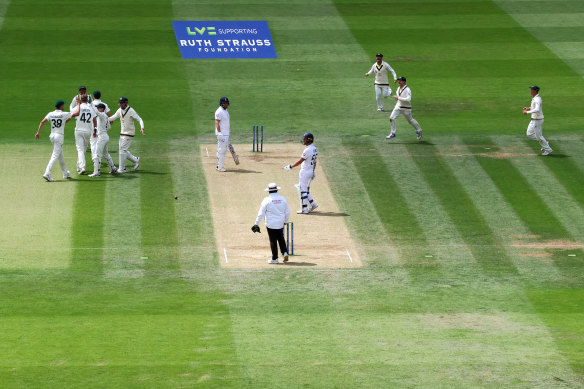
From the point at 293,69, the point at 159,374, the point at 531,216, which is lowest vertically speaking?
the point at 159,374

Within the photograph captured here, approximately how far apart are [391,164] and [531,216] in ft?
18.4

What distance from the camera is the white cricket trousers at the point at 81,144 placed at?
3038cm

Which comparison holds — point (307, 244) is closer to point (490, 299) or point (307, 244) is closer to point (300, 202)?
point (300, 202)

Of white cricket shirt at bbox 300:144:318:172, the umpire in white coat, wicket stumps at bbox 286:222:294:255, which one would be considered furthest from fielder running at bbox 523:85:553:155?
the umpire in white coat

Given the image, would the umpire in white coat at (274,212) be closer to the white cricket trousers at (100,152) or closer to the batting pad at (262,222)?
the batting pad at (262,222)

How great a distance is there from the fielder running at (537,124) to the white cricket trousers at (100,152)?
40.5 ft

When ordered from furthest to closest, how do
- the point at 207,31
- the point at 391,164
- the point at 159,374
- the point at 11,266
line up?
the point at 207,31 → the point at 391,164 → the point at 11,266 → the point at 159,374

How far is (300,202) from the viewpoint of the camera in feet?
93.9

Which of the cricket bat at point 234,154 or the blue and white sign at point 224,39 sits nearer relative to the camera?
the cricket bat at point 234,154

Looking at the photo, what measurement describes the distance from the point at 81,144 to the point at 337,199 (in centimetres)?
742

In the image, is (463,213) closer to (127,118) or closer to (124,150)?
(124,150)

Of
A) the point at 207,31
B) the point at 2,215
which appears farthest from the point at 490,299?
the point at 207,31

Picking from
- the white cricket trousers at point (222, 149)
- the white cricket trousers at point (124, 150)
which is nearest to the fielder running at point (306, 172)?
the white cricket trousers at point (222, 149)

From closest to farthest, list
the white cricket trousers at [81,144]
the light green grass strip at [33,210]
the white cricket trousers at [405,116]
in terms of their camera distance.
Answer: the light green grass strip at [33,210] → the white cricket trousers at [81,144] → the white cricket trousers at [405,116]
